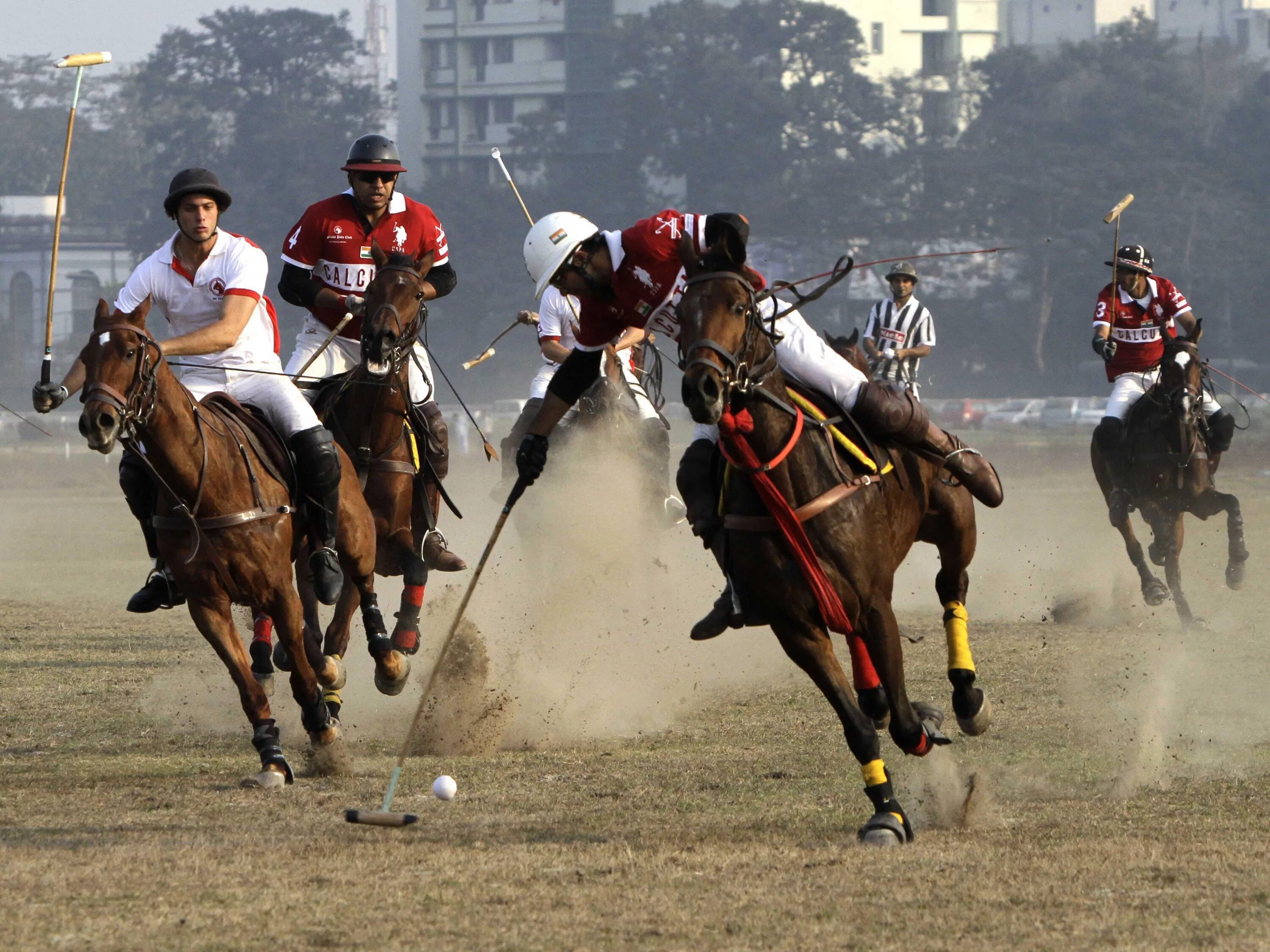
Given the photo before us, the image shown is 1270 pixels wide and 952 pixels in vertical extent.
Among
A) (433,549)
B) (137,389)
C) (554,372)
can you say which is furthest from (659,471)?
(137,389)

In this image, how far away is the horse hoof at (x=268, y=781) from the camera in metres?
8.16

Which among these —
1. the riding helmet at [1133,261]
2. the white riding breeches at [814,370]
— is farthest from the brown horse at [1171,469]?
the white riding breeches at [814,370]

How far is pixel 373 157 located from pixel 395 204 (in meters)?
0.41

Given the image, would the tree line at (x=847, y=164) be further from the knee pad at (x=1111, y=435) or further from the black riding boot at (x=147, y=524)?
the black riding boot at (x=147, y=524)

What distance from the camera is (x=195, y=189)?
8.72 m

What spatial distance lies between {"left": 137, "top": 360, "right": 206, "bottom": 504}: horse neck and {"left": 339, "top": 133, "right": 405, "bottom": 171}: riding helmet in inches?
97.5

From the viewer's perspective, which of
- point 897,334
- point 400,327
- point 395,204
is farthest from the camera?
point 897,334

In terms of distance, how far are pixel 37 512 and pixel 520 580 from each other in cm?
2056

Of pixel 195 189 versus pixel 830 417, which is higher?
pixel 195 189

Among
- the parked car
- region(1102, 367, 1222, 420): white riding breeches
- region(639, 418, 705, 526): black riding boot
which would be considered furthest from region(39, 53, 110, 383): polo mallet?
the parked car

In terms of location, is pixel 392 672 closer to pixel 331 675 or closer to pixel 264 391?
pixel 331 675

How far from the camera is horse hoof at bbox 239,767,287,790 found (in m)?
8.16

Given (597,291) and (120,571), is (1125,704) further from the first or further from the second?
(120,571)

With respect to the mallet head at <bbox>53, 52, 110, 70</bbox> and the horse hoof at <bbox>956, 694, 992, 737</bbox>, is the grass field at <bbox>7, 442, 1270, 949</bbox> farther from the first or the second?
the mallet head at <bbox>53, 52, 110, 70</bbox>
